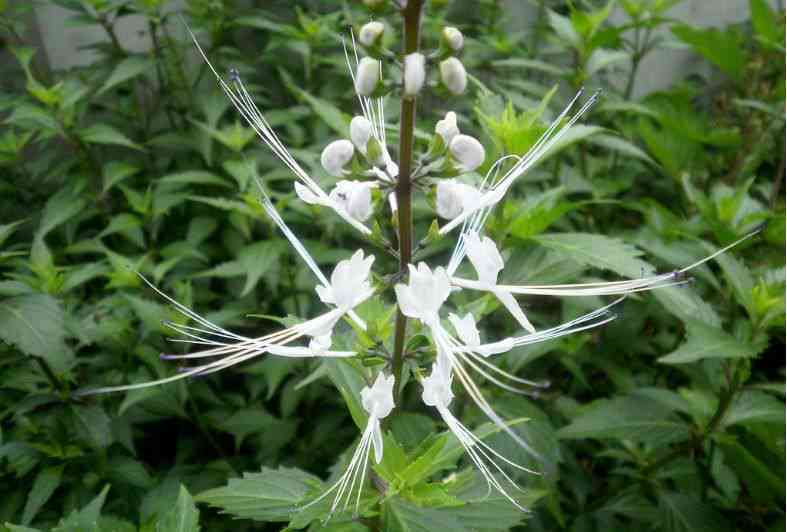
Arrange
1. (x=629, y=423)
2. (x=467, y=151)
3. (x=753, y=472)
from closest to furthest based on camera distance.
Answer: (x=467, y=151)
(x=753, y=472)
(x=629, y=423)

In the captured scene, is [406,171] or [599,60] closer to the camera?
[406,171]

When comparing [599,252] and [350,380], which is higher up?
[599,252]

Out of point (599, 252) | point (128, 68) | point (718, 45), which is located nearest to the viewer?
point (599, 252)

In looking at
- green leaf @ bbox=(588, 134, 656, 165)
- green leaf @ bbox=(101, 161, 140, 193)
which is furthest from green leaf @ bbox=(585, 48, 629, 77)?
green leaf @ bbox=(101, 161, 140, 193)

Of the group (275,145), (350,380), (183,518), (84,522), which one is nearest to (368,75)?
(275,145)

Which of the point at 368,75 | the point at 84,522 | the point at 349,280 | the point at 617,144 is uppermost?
the point at 368,75

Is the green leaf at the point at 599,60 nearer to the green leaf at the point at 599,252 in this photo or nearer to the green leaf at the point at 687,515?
the green leaf at the point at 599,252

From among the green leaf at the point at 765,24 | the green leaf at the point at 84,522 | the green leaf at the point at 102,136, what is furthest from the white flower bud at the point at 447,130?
the green leaf at the point at 765,24

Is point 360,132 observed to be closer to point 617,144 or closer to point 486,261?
point 486,261

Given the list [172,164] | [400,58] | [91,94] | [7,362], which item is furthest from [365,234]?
[91,94]
